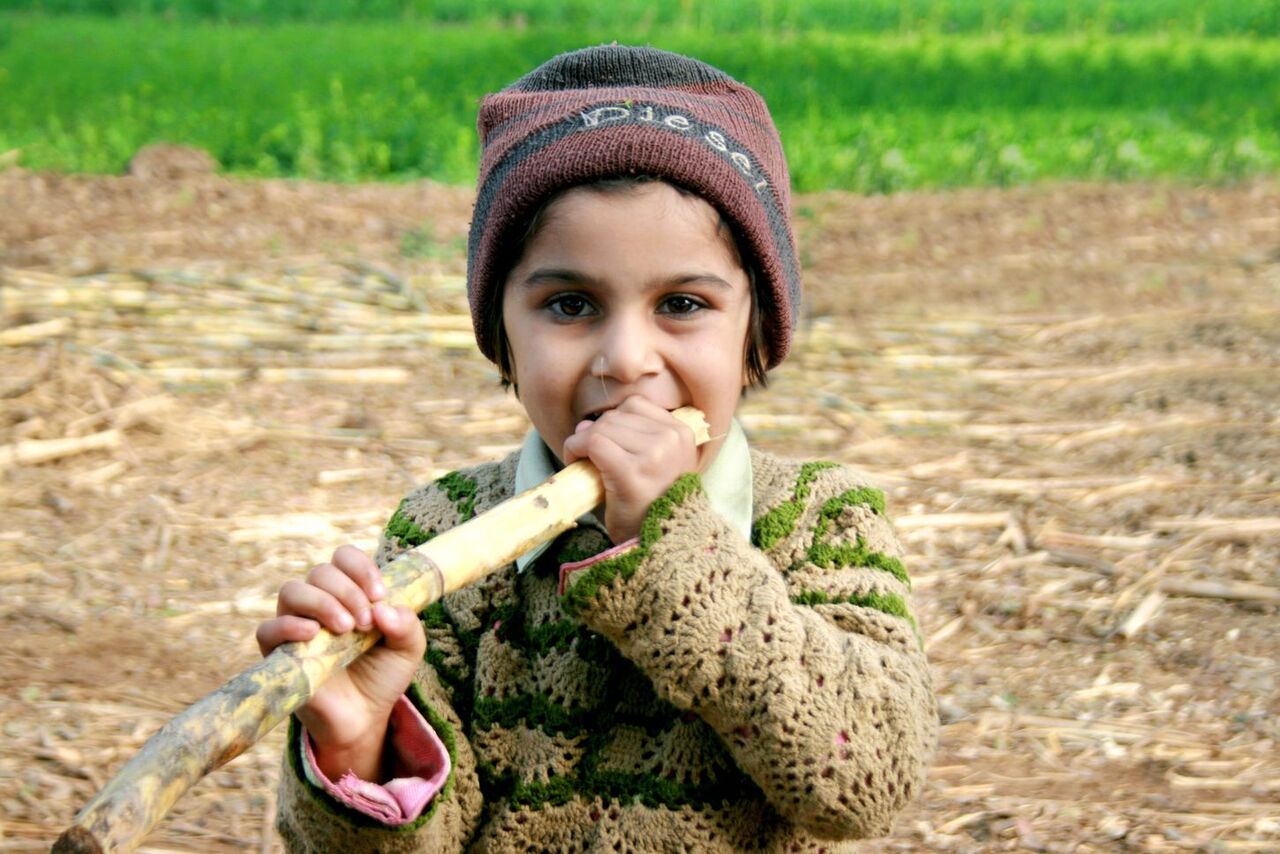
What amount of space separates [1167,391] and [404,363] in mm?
3047

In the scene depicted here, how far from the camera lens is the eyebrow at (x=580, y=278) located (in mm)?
2088

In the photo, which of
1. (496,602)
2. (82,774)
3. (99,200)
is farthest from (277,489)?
(99,200)

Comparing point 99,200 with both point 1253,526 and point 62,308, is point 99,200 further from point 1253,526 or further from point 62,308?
point 1253,526

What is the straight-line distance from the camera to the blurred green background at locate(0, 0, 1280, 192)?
413 inches

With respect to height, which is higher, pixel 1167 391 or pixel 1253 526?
pixel 1253 526

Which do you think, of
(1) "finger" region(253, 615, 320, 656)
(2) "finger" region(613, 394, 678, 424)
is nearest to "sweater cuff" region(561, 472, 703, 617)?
(2) "finger" region(613, 394, 678, 424)

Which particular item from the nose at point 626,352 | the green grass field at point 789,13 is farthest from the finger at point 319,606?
the green grass field at point 789,13

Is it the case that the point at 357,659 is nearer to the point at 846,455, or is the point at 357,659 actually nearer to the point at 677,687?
the point at 677,687

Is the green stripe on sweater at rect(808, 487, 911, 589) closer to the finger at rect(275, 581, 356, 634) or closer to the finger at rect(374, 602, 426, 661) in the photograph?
the finger at rect(374, 602, 426, 661)

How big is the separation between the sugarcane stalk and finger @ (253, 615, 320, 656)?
0.01m

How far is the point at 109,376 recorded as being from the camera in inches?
223

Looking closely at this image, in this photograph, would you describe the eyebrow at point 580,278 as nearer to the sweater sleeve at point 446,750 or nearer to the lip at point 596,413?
the lip at point 596,413

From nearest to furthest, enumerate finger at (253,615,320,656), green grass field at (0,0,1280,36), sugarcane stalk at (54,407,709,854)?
sugarcane stalk at (54,407,709,854) < finger at (253,615,320,656) < green grass field at (0,0,1280,36)

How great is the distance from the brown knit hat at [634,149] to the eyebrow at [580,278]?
113 mm
